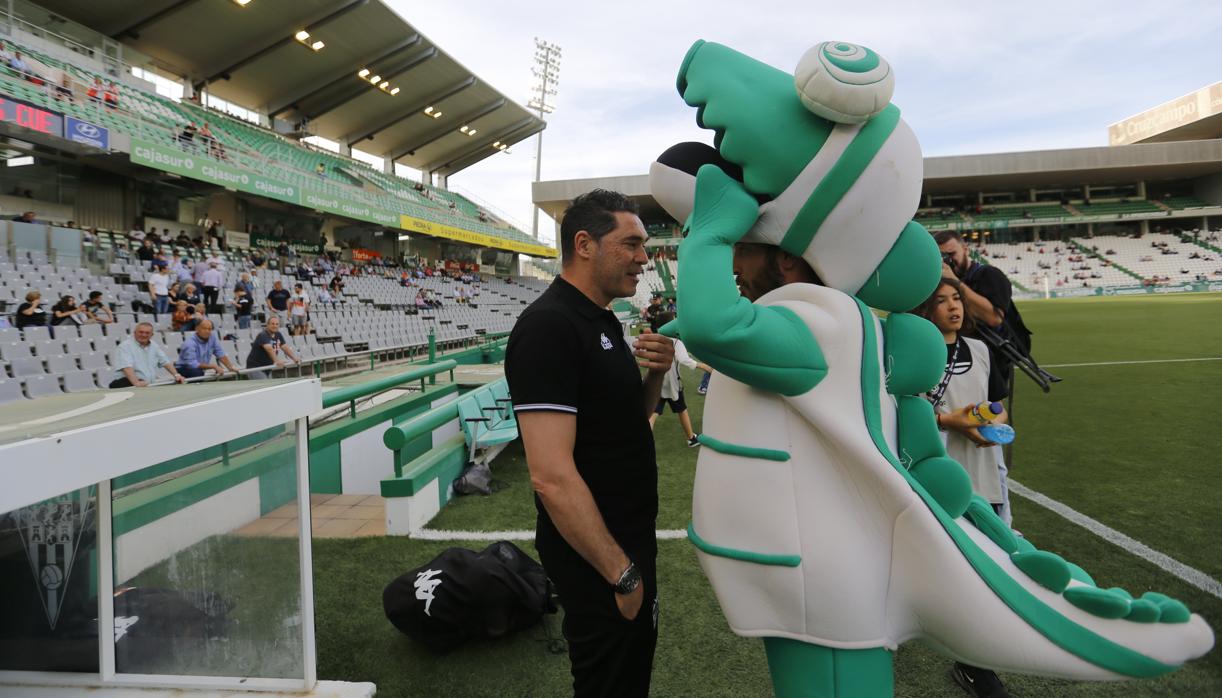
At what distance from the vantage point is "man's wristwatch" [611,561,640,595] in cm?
147

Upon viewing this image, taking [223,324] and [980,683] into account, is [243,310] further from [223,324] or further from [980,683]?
[980,683]

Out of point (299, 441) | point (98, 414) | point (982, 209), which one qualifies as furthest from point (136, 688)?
point (982, 209)

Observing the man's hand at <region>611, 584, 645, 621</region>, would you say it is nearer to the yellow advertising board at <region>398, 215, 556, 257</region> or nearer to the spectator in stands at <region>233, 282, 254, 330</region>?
the spectator in stands at <region>233, 282, 254, 330</region>

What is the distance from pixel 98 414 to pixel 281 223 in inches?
990

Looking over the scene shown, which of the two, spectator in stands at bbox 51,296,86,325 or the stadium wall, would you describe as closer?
spectator in stands at bbox 51,296,86,325

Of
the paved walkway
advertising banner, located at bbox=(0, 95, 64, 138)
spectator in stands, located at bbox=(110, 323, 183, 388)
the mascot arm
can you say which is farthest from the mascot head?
advertising banner, located at bbox=(0, 95, 64, 138)

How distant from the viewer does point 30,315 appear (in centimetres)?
742

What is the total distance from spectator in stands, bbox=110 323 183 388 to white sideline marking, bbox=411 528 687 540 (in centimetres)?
401

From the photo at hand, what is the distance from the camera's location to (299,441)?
2115 mm

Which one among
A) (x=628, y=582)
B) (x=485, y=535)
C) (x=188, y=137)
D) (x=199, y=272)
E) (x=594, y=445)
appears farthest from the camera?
(x=188, y=137)

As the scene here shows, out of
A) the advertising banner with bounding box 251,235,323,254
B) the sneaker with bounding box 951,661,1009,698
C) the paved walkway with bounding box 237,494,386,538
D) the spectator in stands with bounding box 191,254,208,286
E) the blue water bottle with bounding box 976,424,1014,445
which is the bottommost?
the paved walkway with bounding box 237,494,386,538

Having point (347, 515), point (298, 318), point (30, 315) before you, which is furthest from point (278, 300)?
point (347, 515)

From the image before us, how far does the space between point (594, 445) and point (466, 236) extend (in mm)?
29632

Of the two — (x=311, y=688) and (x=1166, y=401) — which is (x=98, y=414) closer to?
(x=311, y=688)
